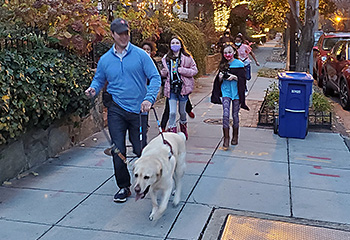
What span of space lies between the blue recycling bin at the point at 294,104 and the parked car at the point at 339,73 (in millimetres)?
3523

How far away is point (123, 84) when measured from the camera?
14.7 ft

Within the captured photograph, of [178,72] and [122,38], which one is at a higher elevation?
[122,38]

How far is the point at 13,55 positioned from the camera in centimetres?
541

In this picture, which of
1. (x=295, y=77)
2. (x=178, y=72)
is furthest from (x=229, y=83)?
(x=295, y=77)

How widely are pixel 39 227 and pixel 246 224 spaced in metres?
2.04

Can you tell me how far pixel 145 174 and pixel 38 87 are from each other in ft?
8.95

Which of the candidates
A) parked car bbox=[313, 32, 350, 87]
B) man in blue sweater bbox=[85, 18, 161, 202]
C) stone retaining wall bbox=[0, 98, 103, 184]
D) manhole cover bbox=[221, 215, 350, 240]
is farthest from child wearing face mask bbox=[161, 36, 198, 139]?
parked car bbox=[313, 32, 350, 87]

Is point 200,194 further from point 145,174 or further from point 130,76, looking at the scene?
point 130,76

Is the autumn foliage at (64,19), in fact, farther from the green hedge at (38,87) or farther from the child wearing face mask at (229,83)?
the child wearing face mask at (229,83)

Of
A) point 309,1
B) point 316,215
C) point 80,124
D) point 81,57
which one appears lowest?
point 316,215

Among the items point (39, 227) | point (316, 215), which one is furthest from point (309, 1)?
point (39, 227)

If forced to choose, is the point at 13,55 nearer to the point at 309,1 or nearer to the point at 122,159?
the point at 122,159

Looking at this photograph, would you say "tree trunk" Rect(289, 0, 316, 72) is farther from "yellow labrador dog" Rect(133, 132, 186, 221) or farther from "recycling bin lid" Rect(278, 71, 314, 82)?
"yellow labrador dog" Rect(133, 132, 186, 221)

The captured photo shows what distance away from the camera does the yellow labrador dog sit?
12.2ft
